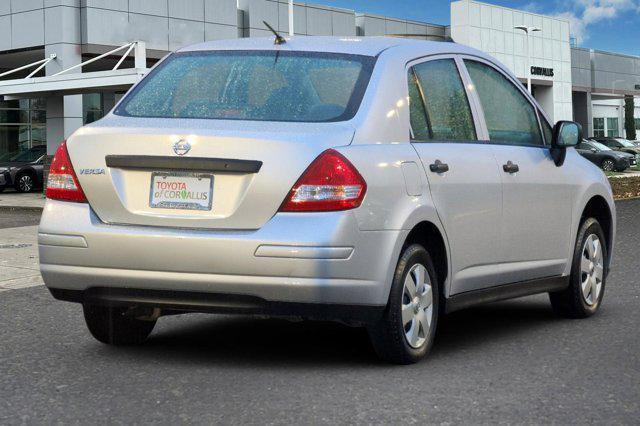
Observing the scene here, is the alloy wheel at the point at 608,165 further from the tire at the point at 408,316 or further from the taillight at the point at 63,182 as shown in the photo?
the taillight at the point at 63,182

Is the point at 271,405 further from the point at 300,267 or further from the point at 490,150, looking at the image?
the point at 490,150

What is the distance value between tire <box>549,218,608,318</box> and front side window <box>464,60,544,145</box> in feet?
2.49

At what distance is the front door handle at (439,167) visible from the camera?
20.5 feet

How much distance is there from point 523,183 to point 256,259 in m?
2.29

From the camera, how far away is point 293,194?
18.4 ft

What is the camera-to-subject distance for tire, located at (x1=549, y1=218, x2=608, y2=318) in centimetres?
793

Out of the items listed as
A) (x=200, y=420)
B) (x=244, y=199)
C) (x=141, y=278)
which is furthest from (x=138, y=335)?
(x=200, y=420)

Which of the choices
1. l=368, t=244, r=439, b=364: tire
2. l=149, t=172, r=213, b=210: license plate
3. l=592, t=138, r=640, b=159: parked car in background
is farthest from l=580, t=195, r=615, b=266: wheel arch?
l=592, t=138, r=640, b=159: parked car in background

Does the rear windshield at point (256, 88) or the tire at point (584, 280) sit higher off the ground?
the rear windshield at point (256, 88)

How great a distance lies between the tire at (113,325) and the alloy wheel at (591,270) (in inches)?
120

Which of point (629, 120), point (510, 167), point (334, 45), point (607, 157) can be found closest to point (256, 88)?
point (334, 45)

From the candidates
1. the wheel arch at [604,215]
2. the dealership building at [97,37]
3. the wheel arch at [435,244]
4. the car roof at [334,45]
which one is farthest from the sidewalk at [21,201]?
the wheel arch at [435,244]

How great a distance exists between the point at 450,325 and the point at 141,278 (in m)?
2.65

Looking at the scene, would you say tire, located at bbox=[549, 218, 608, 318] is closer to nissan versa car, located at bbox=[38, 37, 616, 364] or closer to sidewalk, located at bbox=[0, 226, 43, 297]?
nissan versa car, located at bbox=[38, 37, 616, 364]
